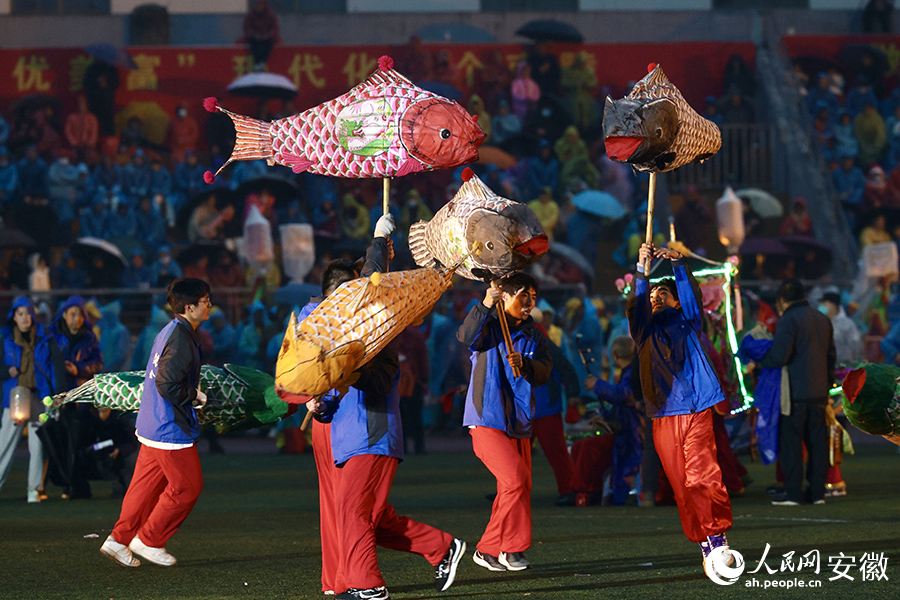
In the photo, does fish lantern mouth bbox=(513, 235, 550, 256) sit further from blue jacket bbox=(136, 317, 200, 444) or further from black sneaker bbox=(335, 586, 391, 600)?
blue jacket bbox=(136, 317, 200, 444)

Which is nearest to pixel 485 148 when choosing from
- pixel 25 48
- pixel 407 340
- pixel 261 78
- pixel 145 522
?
pixel 261 78

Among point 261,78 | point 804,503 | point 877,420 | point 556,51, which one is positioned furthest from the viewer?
point 556,51

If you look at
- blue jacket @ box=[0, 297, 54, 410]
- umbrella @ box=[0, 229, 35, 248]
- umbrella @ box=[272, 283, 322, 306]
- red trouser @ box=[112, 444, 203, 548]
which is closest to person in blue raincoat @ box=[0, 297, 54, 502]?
blue jacket @ box=[0, 297, 54, 410]

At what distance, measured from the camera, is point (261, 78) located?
856 inches

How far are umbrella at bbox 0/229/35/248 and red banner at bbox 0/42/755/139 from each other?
439 centimetres

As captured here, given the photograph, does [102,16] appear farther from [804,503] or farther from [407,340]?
[804,503]

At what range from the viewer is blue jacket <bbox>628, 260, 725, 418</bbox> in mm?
6734

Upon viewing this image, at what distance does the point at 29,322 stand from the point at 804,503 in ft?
22.0

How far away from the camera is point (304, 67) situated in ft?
79.9

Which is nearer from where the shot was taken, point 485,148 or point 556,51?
point 485,148

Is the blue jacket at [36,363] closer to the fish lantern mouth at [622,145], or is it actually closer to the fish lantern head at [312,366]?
the fish lantern head at [312,366]

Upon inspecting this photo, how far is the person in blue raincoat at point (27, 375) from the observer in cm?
1092

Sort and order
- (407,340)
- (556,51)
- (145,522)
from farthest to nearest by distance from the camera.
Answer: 1. (556,51)
2. (407,340)
3. (145,522)

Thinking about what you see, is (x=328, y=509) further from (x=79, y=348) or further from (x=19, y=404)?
(x=79, y=348)
